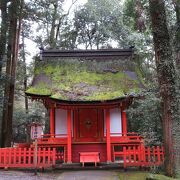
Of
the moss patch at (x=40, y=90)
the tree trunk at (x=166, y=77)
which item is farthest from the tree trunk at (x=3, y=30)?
the tree trunk at (x=166, y=77)

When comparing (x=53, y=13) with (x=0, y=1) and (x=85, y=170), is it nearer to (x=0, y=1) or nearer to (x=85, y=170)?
(x=0, y=1)

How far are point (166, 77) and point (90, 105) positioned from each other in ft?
15.3

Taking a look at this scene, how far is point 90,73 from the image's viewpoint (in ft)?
46.6

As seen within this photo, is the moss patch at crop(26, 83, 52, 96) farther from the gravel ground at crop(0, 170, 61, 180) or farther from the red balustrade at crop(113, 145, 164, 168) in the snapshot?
the red balustrade at crop(113, 145, 164, 168)

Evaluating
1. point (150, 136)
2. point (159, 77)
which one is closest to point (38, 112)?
point (150, 136)

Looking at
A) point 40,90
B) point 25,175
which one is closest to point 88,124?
point 40,90

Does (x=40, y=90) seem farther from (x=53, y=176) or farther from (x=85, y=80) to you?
(x=53, y=176)

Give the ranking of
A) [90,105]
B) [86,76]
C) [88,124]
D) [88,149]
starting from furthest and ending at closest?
[86,76] → [88,124] → [88,149] → [90,105]

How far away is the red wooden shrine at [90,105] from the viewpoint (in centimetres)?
1203

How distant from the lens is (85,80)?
44.8 ft

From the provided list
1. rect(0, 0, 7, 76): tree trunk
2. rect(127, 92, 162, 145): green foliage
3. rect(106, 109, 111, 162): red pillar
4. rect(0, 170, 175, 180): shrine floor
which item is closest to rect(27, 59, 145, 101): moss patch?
rect(106, 109, 111, 162): red pillar

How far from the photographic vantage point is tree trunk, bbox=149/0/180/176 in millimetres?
8219

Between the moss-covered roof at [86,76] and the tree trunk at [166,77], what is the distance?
3310 mm

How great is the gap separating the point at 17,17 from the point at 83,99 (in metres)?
7.15
